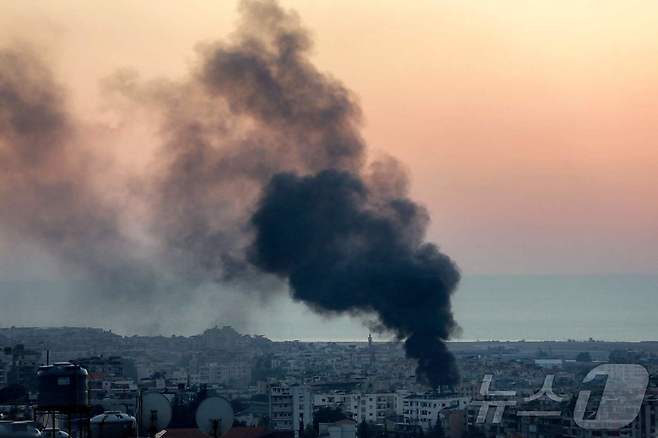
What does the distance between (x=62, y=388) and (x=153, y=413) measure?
1.80 meters

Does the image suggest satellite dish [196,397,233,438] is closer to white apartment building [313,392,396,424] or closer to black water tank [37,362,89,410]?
black water tank [37,362,89,410]

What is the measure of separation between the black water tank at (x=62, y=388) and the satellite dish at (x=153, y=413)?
4.59 ft

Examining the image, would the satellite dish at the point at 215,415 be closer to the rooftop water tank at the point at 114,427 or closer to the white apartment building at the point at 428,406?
the rooftop water tank at the point at 114,427

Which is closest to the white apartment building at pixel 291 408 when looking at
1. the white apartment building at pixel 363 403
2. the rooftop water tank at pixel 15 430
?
the white apartment building at pixel 363 403

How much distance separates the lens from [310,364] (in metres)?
137

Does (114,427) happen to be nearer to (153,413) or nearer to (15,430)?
(153,413)

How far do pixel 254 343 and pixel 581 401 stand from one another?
12944 cm

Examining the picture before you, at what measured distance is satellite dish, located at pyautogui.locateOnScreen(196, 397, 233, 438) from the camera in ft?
65.2

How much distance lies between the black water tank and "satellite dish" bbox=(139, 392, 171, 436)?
1.40 meters

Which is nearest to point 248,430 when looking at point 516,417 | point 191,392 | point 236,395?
point 516,417

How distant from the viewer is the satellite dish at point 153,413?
20766 millimetres

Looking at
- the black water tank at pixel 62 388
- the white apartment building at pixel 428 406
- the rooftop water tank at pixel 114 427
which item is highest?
the white apartment building at pixel 428 406

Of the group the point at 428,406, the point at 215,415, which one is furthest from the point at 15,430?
the point at 428,406

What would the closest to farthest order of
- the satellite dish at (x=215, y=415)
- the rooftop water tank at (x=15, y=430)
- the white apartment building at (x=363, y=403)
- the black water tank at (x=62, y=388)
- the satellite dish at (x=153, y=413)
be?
the rooftop water tank at (x=15, y=430) < the black water tank at (x=62, y=388) < the satellite dish at (x=215, y=415) < the satellite dish at (x=153, y=413) < the white apartment building at (x=363, y=403)
